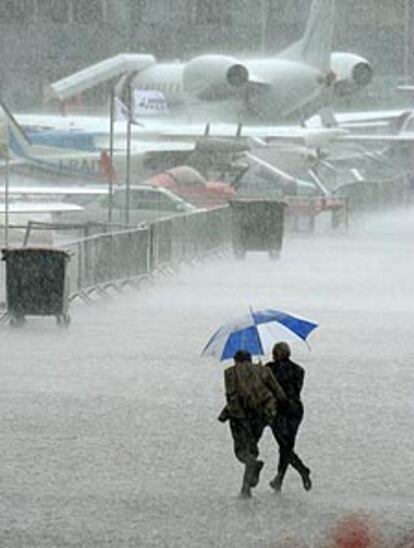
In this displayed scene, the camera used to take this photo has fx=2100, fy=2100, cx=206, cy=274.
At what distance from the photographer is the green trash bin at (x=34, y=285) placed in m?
26.1

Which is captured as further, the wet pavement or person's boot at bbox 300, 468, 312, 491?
person's boot at bbox 300, 468, 312, 491

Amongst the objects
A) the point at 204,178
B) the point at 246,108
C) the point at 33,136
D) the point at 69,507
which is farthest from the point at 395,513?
the point at 246,108

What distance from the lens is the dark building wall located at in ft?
343

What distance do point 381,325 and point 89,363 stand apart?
20.5ft

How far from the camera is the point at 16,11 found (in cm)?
10712

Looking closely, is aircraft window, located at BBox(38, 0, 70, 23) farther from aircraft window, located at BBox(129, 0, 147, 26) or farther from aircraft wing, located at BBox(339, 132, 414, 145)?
aircraft wing, located at BBox(339, 132, 414, 145)

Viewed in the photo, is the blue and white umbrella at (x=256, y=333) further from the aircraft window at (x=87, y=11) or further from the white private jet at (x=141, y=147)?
the aircraft window at (x=87, y=11)

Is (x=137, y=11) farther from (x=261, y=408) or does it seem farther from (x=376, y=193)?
(x=261, y=408)

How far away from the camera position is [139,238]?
32.0 metres

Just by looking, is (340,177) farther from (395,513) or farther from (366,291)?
(395,513)

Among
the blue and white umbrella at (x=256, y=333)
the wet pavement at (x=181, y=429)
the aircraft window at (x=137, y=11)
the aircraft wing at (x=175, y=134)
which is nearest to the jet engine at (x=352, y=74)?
the aircraft wing at (x=175, y=134)

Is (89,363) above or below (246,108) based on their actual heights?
below

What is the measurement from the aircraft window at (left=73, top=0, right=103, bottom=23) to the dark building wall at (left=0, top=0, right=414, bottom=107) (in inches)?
2.0

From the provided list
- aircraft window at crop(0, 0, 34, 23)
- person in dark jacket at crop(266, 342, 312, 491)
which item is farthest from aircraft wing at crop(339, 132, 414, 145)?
person in dark jacket at crop(266, 342, 312, 491)
